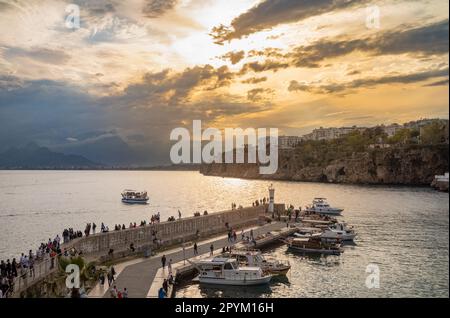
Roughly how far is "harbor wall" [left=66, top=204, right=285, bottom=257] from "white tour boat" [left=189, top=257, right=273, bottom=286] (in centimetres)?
523

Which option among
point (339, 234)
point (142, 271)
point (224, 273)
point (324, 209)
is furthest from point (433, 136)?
point (142, 271)

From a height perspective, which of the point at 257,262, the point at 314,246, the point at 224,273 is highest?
the point at 257,262

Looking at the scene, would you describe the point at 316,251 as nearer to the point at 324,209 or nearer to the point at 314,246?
the point at 314,246

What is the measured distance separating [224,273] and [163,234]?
32.5 feet

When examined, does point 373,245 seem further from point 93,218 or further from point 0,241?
point 93,218

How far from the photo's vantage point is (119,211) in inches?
3612

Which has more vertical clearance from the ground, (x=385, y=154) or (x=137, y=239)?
(x=385, y=154)

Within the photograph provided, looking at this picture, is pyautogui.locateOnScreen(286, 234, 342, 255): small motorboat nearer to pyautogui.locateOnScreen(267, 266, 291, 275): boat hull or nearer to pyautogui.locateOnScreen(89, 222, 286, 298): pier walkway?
pyautogui.locateOnScreen(89, 222, 286, 298): pier walkway

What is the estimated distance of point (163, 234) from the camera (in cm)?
3769

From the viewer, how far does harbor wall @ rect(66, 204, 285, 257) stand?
1200 inches

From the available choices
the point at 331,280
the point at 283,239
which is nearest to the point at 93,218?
the point at 283,239
